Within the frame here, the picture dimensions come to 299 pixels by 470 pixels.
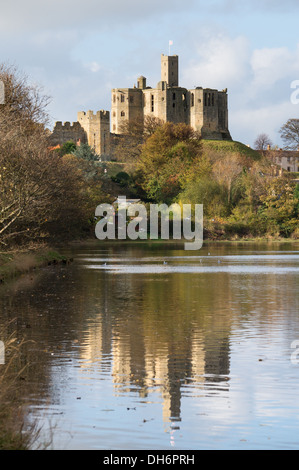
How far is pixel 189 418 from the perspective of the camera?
1069 centimetres

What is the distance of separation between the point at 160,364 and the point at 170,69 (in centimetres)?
15914

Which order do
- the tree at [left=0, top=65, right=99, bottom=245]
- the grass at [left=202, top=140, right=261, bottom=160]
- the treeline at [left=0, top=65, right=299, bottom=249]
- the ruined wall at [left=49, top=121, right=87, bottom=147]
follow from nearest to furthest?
the tree at [left=0, top=65, right=99, bottom=245], the treeline at [left=0, top=65, right=299, bottom=249], the grass at [left=202, top=140, right=261, bottom=160], the ruined wall at [left=49, top=121, right=87, bottom=147]

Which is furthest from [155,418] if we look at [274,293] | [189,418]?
[274,293]

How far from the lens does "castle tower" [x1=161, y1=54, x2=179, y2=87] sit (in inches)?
6668

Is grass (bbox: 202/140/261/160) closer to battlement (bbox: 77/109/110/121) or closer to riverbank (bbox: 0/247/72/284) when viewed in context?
battlement (bbox: 77/109/110/121)

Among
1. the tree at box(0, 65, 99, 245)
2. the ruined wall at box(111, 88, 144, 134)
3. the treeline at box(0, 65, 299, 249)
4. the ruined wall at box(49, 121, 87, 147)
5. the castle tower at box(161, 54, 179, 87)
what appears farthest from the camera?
the castle tower at box(161, 54, 179, 87)

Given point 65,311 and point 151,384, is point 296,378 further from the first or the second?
point 65,311

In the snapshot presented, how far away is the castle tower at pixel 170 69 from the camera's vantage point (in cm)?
16938

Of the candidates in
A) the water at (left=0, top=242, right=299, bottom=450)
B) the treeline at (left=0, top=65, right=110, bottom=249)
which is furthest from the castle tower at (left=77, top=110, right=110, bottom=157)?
the water at (left=0, top=242, right=299, bottom=450)

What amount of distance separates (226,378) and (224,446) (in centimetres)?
383

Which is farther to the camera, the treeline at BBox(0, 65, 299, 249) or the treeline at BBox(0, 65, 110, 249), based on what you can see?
the treeline at BBox(0, 65, 299, 249)

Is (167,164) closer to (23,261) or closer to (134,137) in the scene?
(134,137)

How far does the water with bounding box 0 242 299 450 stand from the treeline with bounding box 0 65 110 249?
10.2ft

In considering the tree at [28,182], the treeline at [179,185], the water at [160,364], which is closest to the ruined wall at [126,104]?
the treeline at [179,185]
